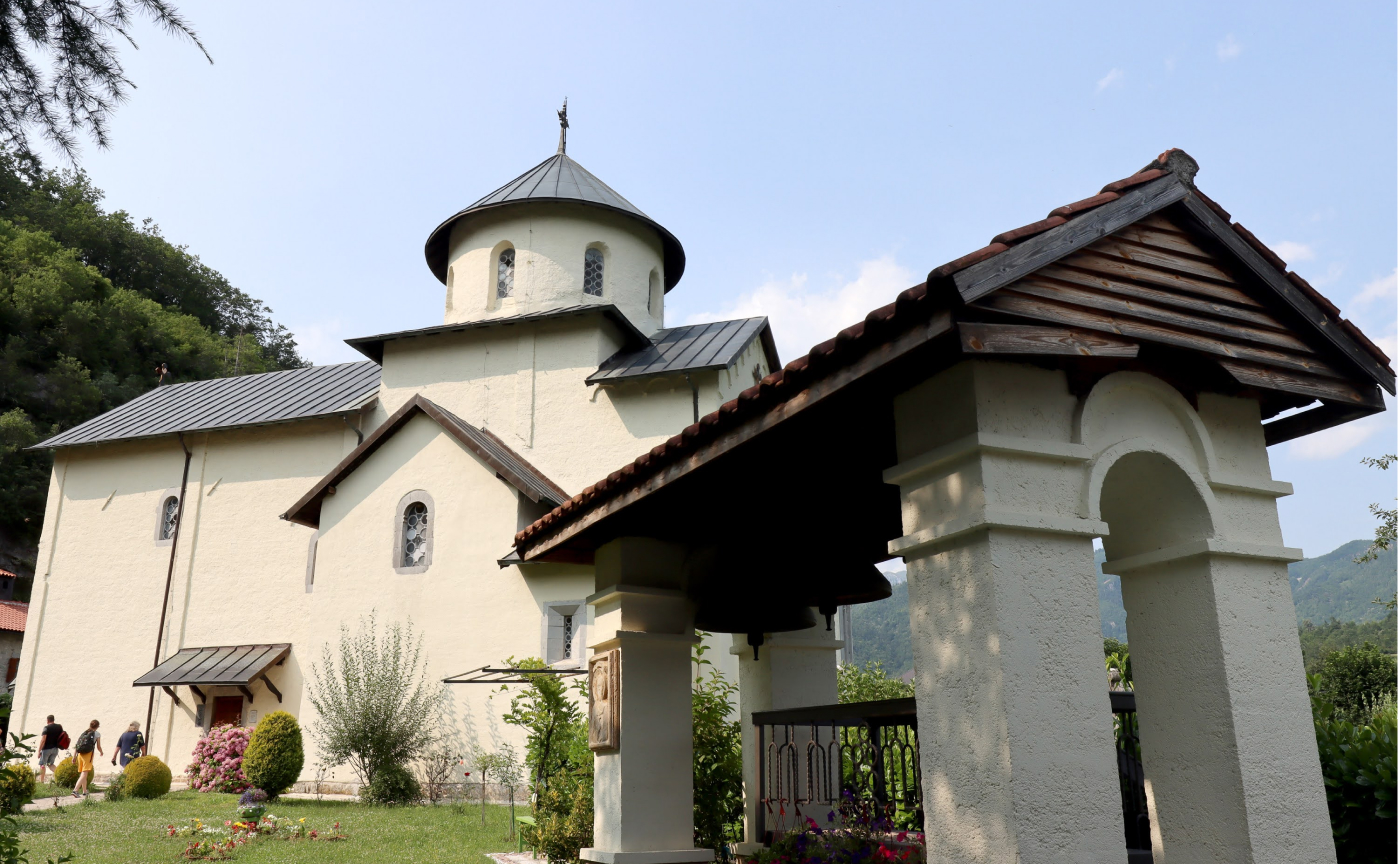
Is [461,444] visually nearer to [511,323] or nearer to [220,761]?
[511,323]

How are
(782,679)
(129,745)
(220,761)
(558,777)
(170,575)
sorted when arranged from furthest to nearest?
1. (170,575)
2. (129,745)
3. (220,761)
4. (558,777)
5. (782,679)

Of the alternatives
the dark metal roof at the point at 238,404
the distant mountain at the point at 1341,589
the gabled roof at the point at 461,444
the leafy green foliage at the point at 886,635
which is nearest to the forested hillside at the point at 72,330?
the dark metal roof at the point at 238,404

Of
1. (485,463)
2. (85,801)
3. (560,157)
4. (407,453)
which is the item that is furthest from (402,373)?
(85,801)

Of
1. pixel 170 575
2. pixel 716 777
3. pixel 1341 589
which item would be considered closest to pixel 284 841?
pixel 716 777

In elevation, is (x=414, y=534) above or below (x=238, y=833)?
above

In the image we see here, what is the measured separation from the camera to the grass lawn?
1024 cm

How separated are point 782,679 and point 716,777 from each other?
1.50 m

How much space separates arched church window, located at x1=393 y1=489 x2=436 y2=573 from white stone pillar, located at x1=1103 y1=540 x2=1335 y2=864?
13796 millimetres

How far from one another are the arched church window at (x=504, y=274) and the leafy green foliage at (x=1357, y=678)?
754 inches

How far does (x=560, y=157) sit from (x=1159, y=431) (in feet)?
63.7

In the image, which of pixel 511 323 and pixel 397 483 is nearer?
pixel 397 483

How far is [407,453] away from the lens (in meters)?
17.3

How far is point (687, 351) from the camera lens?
18.3m

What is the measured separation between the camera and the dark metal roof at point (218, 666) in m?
18.1
